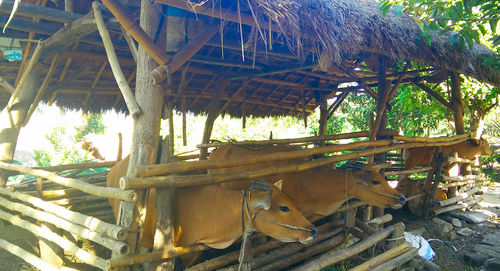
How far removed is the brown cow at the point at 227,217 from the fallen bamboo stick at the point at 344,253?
1.98ft

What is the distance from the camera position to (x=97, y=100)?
6551mm

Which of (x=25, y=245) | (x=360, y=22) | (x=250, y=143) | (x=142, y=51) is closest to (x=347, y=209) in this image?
(x=250, y=143)

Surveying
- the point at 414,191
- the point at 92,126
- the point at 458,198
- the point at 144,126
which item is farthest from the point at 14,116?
the point at 92,126

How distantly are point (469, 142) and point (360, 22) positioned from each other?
5.45 metres

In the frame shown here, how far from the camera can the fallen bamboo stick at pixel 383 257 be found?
3852 mm

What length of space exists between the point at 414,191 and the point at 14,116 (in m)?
7.38

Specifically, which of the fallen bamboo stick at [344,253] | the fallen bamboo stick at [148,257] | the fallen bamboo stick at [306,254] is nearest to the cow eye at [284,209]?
the fallen bamboo stick at [344,253]

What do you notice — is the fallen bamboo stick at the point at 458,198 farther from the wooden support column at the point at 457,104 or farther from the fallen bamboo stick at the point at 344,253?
the fallen bamboo stick at the point at 344,253

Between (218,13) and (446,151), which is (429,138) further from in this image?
(218,13)

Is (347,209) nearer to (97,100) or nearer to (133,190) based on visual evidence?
(133,190)

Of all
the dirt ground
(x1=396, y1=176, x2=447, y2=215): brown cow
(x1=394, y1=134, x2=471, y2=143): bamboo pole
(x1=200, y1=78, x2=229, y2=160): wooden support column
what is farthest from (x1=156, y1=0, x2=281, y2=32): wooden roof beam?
(x1=396, y1=176, x2=447, y2=215): brown cow

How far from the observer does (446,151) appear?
303 inches

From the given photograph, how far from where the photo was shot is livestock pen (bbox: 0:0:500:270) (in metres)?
3.09

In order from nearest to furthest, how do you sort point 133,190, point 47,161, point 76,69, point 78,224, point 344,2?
point 133,190, point 78,224, point 344,2, point 76,69, point 47,161
